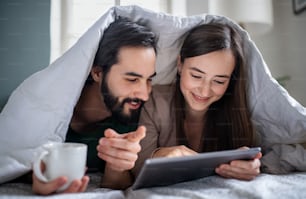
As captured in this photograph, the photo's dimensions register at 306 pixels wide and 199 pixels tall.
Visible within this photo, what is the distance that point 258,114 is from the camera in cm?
57

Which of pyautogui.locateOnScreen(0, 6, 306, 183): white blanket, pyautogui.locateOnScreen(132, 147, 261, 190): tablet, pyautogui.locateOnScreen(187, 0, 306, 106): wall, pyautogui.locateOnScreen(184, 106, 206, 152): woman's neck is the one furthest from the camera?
pyautogui.locateOnScreen(187, 0, 306, 106): wall

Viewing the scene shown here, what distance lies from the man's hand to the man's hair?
0.14 meters

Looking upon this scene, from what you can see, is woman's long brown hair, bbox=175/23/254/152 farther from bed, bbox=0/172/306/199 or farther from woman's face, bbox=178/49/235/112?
bed, bbox=0/172/306/199

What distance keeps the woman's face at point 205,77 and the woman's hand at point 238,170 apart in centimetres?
14

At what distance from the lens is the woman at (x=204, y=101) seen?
0.53 m

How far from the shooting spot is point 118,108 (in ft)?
1.70

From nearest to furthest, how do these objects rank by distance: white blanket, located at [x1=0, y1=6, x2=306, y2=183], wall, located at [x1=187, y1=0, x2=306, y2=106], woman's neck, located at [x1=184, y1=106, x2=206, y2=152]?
1. white blanket, located at [x1=0, y1=6, x2=306, y2=183]
2. woman's neck, located at [x1=184, y1=106, x2=206, y2=152]
3. wall, located at [x1=187, y1=0, x2=306, y2=106]

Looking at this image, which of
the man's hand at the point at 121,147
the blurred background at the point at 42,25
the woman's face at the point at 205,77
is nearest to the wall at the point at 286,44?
the blurred background at the point at 42,25

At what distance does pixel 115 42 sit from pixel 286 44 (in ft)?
1.67

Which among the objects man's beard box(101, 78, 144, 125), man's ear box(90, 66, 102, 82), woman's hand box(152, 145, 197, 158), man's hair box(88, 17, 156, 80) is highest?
man's hair box(88, 17, 156, 80)

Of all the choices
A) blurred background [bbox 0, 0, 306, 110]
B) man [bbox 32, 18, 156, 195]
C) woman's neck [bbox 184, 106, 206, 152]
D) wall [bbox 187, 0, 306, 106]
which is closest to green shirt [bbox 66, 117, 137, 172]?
man [bbox 32, 18, 156, 195]

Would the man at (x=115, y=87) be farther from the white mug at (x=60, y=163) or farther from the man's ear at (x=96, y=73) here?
the white mug at (x=60, y=163)

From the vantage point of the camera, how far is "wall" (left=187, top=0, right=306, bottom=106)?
788 mm

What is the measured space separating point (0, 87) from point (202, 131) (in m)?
0.43
